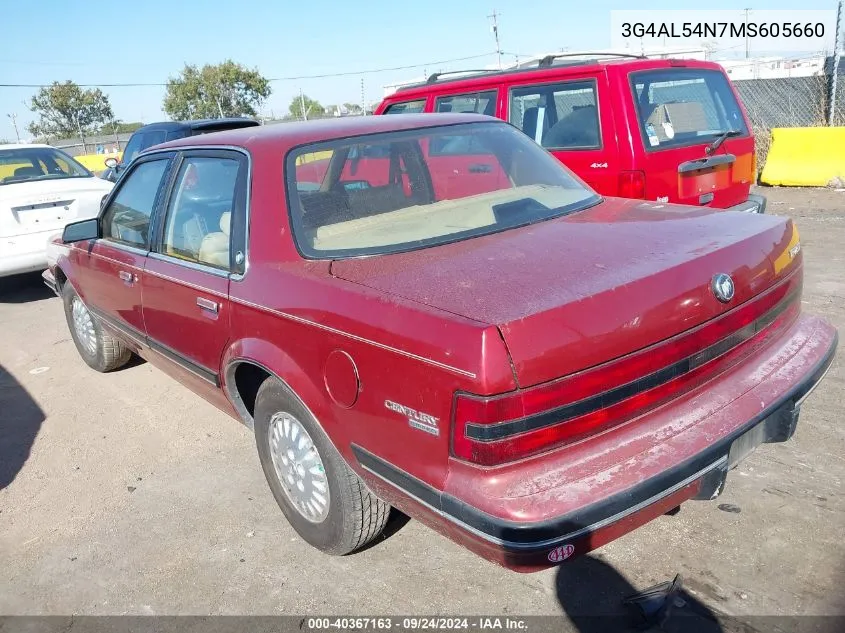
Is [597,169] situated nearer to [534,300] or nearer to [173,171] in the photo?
[173,171]

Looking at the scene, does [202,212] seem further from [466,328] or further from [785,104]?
[785,104]

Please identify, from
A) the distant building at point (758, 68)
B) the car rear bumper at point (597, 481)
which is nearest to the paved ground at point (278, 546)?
the car rear bumper at point (597, 481)

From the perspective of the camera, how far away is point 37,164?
8203 mm

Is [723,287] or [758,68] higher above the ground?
[758,68]

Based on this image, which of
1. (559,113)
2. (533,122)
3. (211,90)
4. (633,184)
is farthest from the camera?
(211,90)

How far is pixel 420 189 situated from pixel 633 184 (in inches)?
95.5

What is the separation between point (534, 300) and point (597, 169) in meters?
3.55

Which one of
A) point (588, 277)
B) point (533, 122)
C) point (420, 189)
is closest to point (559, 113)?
point (533, 122)

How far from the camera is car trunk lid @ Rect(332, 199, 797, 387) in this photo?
2.00 meters

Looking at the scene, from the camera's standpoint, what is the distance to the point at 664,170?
512 cm

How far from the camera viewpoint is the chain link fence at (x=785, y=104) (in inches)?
470

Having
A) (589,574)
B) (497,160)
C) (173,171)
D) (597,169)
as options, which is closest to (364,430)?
(589,574)

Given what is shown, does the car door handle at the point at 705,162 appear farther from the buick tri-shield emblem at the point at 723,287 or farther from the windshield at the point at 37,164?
the windshield at the point at 37,164

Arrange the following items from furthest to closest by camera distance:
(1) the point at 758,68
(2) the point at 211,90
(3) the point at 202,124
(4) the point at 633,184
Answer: (2) the point at 211,90, (1) the point at 758,68, (3) the point at 202,124, (4) the point at 633,184
